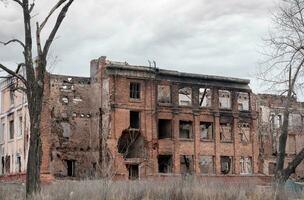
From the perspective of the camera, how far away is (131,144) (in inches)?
1970

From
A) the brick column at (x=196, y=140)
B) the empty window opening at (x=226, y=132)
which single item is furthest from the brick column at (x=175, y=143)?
the empty window opening at (x=226, y=132)

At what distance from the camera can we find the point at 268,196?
A: 17.4 m

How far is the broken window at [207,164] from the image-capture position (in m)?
53.2

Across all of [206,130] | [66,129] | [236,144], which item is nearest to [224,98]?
[206,130]

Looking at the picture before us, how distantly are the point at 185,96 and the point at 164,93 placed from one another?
5.32 metres

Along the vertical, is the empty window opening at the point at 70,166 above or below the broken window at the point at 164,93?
below

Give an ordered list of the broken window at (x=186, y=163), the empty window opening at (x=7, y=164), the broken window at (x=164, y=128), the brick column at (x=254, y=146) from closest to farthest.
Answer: the empty window opening at (x=7, y=164) → the broken window at (x=164, y=128) → the broken window at (x=186, y=163) → the brick column at (x=254, y=146)

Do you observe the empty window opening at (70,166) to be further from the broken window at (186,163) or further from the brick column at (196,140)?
the brick column at (196,140)

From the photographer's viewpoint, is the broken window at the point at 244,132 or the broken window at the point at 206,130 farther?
the broken window at the point at 244,132

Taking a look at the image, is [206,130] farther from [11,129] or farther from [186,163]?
[11,129]

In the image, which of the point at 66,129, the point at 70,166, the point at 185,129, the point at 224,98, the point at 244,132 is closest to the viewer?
the point at 70,166

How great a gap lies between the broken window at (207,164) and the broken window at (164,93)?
6.55 metres

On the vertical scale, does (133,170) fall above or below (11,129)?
below

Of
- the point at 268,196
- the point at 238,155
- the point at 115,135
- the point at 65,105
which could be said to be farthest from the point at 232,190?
the point at 238,155
